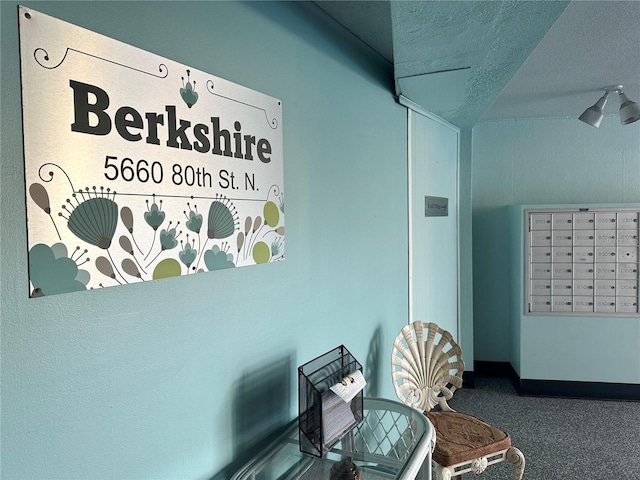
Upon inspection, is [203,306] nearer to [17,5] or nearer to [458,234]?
[17,5]

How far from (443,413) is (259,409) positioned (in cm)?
120

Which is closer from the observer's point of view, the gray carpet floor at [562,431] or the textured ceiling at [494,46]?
the textured ceiling at [494,46]

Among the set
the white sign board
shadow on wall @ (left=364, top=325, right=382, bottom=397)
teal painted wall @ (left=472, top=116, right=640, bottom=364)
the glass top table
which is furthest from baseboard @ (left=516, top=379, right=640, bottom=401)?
the white sign board

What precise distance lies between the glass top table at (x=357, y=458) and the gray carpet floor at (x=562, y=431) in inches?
46.9

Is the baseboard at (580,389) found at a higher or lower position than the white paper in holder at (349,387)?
lower

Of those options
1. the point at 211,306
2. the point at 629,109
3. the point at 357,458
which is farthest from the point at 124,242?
the point at 629,109

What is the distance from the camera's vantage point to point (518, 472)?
198 cm

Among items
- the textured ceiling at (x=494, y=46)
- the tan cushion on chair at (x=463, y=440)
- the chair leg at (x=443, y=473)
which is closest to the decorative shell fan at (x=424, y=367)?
the tan cushion on chair at (x=463, y=440)

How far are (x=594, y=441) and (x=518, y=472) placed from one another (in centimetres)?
109

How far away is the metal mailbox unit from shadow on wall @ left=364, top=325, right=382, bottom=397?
5.58ft

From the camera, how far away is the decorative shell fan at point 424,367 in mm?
2275

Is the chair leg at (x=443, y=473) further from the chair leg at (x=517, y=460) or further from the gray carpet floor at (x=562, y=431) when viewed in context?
the gray carpet floor at (x=562, y=431)

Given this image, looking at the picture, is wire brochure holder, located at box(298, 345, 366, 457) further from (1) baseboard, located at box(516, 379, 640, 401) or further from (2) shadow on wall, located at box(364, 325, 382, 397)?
(1) baseboard, located at box(516, 379, 640, 401)

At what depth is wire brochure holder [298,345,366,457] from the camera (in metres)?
1.27
